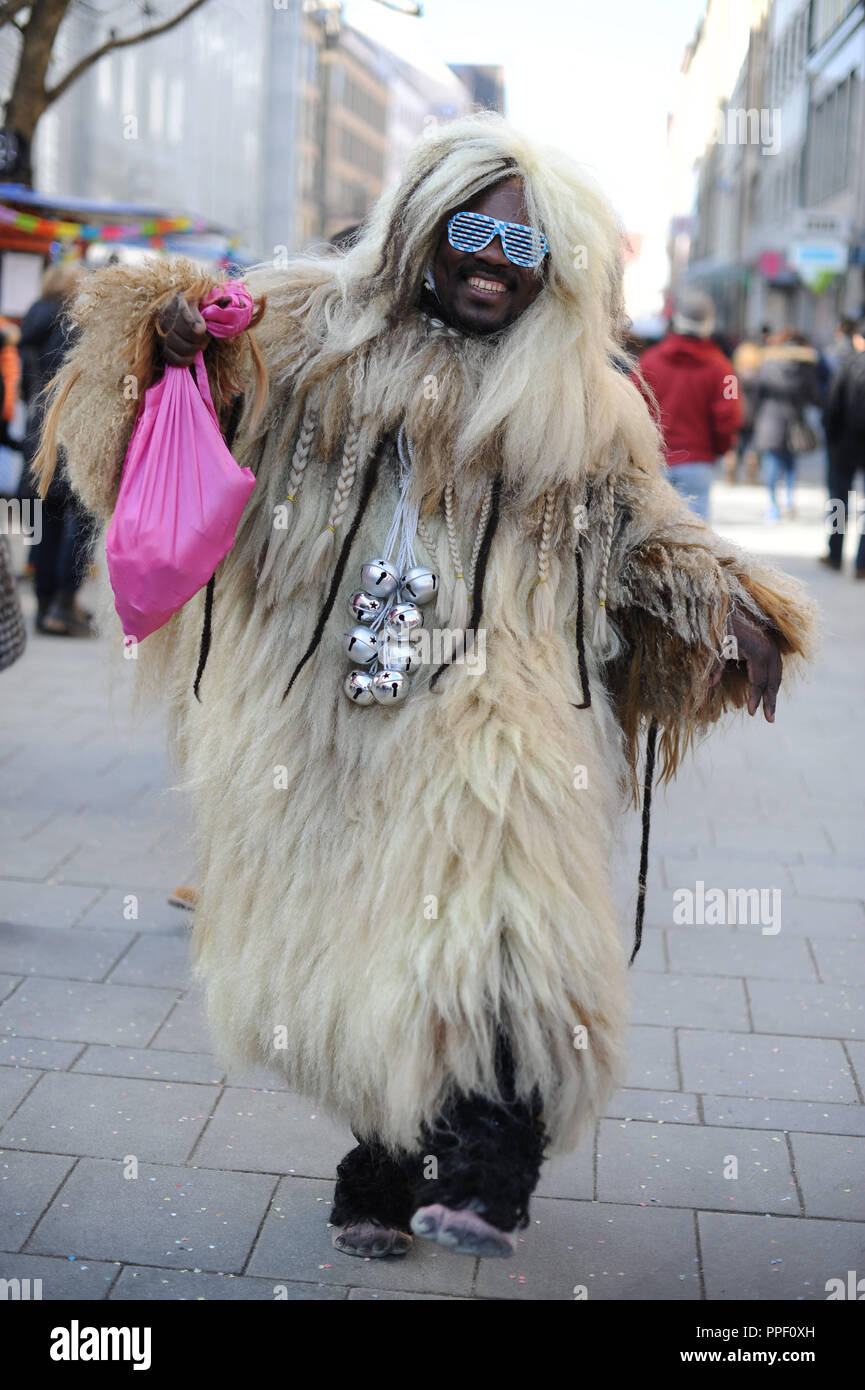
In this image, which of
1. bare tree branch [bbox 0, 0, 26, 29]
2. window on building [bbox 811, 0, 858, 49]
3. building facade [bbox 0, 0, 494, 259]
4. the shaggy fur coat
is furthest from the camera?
window on building [bbox 811, 0, 858, 49]

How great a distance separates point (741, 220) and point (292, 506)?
49.1 metres

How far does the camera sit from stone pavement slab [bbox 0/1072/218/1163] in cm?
315

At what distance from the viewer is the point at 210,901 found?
2.72 metres

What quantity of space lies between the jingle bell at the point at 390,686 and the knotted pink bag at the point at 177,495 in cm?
33

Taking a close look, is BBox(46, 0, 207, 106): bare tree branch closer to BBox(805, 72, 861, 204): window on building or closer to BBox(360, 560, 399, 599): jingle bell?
BBox(360, 560, 399, 599): jingle bell

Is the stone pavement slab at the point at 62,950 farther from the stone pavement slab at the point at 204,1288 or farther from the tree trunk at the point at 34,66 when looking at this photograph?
the tree trunk at the point at 34,66

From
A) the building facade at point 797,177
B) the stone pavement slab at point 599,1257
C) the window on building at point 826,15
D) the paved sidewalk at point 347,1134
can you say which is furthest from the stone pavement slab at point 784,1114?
the window on building at point 826,15

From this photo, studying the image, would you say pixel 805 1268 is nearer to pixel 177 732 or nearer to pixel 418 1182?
pixel 418 1182

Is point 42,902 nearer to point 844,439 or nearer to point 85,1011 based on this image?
point 85,1011

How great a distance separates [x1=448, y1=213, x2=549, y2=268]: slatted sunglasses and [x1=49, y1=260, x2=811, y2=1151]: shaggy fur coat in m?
0.16

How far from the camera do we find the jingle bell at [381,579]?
8.41 ft

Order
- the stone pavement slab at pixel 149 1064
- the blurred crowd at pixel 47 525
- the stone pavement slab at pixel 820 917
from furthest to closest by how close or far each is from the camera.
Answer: the blurred crowd at pixel 47 525 < the stone pavement slab at pixel 820 917 < the stone pavement slab at pixel 149 1064

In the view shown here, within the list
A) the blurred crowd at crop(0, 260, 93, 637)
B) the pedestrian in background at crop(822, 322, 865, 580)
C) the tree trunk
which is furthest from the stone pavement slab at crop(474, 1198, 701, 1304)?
the pedestrian in background at crop(822, 322, 865, 580)
